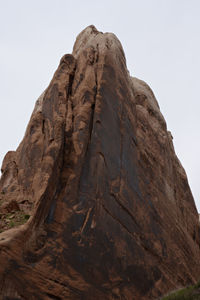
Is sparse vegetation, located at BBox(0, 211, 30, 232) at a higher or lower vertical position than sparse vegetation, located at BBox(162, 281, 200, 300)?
higher

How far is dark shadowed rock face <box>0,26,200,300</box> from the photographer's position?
39.2ft

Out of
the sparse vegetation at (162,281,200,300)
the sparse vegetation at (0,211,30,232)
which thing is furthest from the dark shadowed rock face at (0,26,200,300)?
the sparse vegetation at (162,281,200,300)

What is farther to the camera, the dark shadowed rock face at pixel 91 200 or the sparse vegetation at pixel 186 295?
the sparse vegetation at pixel 186 295

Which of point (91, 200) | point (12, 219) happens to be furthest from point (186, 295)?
point (12, 219)

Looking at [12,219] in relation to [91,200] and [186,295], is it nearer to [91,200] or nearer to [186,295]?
[91,200]

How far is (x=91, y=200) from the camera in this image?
44.9 ft

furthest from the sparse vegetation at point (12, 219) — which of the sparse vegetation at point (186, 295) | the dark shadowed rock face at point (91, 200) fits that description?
the sparse vegetation at point (186, 295)

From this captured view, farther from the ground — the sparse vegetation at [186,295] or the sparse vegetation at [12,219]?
the sparse vegetation at [12,219]

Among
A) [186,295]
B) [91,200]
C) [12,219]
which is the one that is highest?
[91,200]

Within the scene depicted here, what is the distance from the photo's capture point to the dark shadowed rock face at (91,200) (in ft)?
39.2

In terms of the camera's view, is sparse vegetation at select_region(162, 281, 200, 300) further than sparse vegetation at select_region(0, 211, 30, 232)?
Yes

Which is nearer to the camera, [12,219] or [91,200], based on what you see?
[12,219]

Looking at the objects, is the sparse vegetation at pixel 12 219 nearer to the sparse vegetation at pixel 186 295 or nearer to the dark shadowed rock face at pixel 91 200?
the dark shadowed rock face at pixel 91 200

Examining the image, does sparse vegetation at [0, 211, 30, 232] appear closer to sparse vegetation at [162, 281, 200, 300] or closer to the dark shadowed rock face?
the dark shadowed rock face
